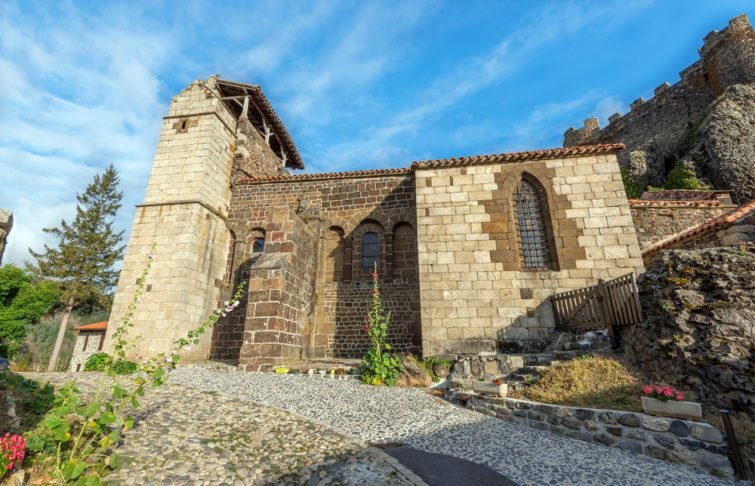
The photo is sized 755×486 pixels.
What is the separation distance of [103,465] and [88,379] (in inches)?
194

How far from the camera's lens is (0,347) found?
12.6 meters

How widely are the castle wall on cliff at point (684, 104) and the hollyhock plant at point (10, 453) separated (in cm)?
2587

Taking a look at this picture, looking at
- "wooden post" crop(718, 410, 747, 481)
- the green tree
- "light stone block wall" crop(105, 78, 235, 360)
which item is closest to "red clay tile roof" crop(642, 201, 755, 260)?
"wooden post" crop(718, 410, 747, 481)

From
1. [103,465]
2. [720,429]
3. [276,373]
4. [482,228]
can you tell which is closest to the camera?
[103,465]

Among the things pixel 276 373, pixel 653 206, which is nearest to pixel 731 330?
pixel 276 373

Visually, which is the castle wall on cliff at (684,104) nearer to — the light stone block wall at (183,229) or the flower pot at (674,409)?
the flower pot at (674,409)

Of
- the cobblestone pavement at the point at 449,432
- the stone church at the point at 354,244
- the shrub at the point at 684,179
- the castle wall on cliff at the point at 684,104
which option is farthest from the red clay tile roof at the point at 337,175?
the castle wall on cliff at the point at 684,104

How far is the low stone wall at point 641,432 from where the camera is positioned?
420cm

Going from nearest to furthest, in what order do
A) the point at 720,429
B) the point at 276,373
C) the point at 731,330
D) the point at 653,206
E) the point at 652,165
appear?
the point at 720,429 → the point at 731,330 → the point at 276,373 → the point at 653,206 → the point at 652,165

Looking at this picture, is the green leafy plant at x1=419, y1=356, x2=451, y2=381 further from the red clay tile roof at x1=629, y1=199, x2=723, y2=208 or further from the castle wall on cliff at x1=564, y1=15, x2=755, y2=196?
the castle wall on cliff at x1=564, y1=15, x2=755, y2=196

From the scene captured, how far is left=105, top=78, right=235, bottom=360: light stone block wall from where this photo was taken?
11.9 metres

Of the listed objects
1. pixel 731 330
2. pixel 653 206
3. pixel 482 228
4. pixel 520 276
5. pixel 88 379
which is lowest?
pixel 88 379

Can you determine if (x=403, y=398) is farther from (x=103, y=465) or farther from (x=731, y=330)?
(x=731, y=330)

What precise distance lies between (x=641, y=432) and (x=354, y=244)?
1026 cm
